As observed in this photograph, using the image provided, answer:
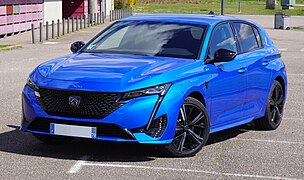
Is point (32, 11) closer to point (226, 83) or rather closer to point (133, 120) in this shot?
point (226, 83)

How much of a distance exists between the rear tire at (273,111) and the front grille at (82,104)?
10.4ft

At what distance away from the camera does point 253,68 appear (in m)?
9.85

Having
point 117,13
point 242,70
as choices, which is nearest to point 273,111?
point 242,70

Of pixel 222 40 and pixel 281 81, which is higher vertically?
pixel 222 40

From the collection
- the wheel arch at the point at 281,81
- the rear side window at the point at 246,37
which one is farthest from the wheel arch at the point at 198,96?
the wheel arch at the point at 281,81

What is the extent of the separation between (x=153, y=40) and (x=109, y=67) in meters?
1.10

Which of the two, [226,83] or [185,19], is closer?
[226,83]

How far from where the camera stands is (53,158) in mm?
8086

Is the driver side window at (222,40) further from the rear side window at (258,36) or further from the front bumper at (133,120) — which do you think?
the front bumper at (133,120)

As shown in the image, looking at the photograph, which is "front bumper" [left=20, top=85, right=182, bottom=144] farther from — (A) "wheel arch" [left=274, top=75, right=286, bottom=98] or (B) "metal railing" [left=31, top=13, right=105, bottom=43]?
(B) "metal railing" [left=31, top=13, right=105, bottom=43]

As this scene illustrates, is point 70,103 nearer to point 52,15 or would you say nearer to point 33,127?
point 33,127

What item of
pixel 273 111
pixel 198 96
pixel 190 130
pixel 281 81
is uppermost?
pixel 198 96

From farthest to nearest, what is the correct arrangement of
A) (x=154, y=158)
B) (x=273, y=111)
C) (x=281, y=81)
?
(x=281, y=81), (x=273, y=111), (x=154, y=158)

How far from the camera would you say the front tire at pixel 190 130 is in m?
8.18
